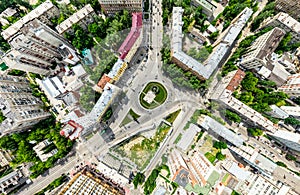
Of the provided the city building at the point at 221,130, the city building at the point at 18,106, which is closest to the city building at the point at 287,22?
the city building at the point at 221,130

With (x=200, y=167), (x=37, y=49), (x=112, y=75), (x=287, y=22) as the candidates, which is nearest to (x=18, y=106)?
(x=37, y=49)

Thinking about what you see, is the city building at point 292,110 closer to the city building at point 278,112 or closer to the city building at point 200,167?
Answer: the city building at point 278,112

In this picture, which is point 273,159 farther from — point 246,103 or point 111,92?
point 111,92

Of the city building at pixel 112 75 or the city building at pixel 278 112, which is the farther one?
the city building at pixel 278 112

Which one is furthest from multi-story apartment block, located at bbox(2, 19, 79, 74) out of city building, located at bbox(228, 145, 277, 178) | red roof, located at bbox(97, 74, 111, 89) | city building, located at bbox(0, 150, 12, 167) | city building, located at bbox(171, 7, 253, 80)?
city building, located at bbox(228, 145, 277, 178)

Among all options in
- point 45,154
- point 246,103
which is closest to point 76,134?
point 45,154

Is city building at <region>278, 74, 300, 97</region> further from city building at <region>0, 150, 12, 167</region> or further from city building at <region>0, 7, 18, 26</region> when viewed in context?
city building at <region>0, 7, 18, 26</region>
